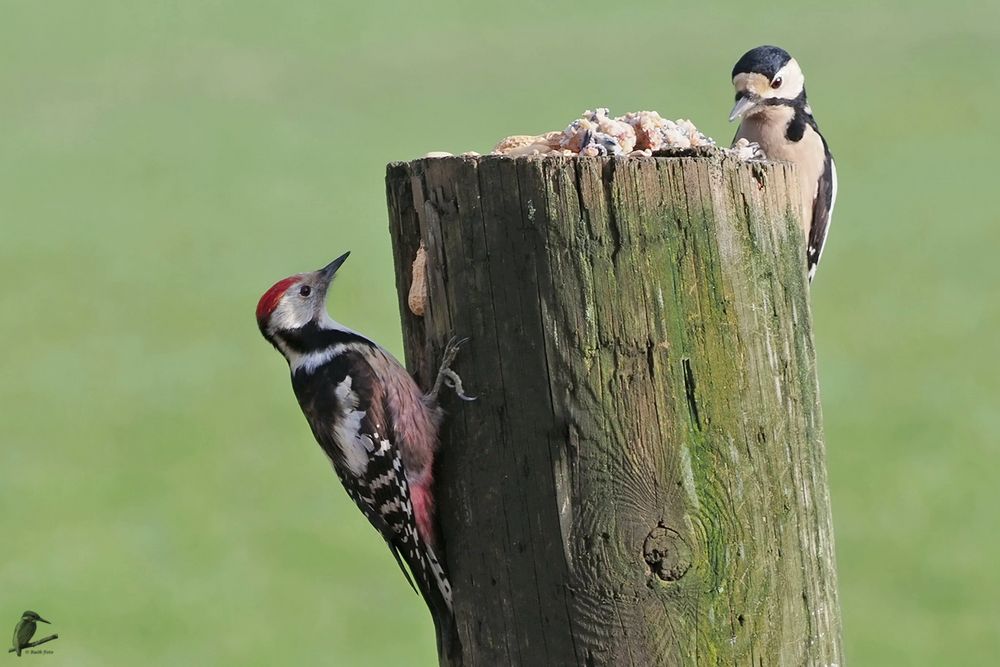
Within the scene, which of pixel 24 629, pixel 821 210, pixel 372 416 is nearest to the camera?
pixel 372 416

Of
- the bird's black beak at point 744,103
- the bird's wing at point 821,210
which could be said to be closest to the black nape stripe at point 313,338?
the bird's black beak at point 744,103

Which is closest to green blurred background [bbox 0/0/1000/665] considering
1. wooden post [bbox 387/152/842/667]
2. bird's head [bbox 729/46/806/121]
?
bird's head [bbox 729/46/806/121]

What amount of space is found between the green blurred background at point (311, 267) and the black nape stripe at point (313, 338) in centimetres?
588

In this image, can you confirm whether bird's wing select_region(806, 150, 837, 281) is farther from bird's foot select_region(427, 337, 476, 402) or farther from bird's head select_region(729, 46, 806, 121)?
bird's foot select_region(427, 337, 476, 402)

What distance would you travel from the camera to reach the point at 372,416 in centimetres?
503

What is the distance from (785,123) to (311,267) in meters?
13.6

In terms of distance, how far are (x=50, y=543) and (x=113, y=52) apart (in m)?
21.7

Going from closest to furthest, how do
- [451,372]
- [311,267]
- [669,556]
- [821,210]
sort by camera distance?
[669,556]
[451,372]
[821,210]
[311,267]

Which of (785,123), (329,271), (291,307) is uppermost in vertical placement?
(785,123)

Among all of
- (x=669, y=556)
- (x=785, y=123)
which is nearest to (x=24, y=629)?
(x=669, y=556)

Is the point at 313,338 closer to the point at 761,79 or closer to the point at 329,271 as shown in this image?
the point at 329,271

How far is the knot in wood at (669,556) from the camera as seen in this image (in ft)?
11.0

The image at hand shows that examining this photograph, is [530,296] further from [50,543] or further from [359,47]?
[359,47]

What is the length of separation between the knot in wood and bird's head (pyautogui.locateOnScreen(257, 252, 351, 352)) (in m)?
2.61
